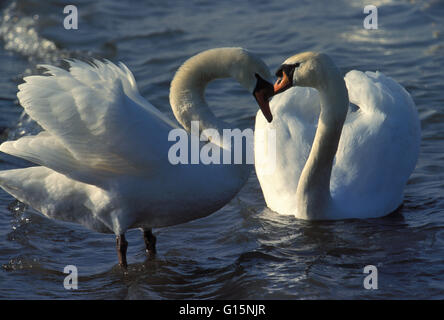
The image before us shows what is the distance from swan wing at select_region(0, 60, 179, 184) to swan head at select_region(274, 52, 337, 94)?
1203mm

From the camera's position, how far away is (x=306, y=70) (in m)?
5.96

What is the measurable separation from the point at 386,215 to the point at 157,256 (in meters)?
1.94

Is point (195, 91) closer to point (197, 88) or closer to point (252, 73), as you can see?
point (197, 88)

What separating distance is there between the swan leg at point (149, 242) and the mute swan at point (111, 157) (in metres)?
0.54

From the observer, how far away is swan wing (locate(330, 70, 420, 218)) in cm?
636

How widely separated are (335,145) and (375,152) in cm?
47

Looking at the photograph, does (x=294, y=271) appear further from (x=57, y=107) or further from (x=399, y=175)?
(x=57, y=107)

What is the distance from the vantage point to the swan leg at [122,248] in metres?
5.50

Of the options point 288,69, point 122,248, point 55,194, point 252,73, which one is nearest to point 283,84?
point 288,69

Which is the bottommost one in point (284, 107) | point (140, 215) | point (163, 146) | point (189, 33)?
point (140, 215)

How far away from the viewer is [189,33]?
12.1m

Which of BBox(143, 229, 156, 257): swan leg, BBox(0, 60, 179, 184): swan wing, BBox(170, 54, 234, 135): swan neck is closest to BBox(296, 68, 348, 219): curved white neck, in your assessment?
BBox(170, 54, 234, 135): swan neck

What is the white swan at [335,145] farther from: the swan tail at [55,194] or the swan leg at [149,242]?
the swan tail at [55,194]

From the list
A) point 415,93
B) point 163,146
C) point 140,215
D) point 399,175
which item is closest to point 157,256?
point 140,215
